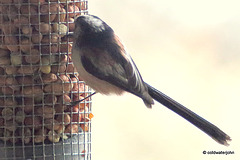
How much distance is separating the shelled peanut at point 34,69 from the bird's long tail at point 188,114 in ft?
2.10

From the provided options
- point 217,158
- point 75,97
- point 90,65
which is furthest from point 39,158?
point 217,158

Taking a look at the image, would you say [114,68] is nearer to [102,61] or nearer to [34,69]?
[102,61]

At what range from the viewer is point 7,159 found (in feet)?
12.3

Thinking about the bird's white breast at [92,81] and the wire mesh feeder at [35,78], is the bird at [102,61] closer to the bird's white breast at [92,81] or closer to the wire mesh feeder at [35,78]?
the bird's white breast at [92,81]

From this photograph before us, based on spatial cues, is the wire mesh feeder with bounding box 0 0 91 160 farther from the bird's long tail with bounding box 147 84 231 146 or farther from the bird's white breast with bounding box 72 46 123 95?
the bird's long tail with bounding box 147 84 231 146

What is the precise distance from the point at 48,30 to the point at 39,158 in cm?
90

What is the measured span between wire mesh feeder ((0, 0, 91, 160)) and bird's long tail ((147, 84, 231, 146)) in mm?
621

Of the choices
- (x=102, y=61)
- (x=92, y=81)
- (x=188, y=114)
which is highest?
(x=102, y=61)

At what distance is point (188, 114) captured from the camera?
13.1 feet

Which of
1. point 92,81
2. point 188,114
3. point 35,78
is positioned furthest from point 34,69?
point 188,114

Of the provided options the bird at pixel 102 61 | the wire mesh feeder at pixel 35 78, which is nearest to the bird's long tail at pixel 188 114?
the bird at pixel 102 61

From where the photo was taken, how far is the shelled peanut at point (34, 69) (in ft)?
12.1

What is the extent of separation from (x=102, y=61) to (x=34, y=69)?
47 centimetres

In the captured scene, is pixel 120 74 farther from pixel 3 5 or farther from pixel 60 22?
pixel 3 5
